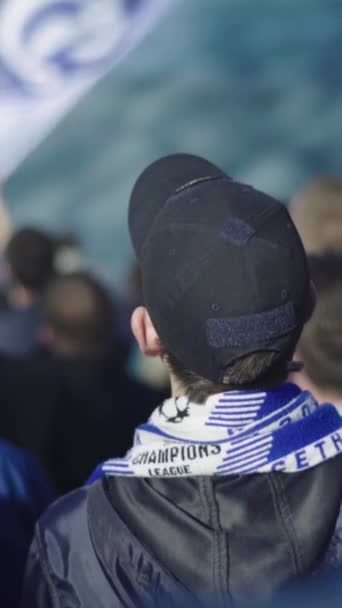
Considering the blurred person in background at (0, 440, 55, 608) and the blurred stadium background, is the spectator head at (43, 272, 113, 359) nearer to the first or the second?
the blurred person in background at (0, 440, 55, 608)

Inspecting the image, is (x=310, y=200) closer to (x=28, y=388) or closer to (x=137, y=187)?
(x=28, y=388)

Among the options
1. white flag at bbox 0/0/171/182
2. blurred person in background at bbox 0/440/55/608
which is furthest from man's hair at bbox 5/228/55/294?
blurred person in background at bbox 0/440/55/608

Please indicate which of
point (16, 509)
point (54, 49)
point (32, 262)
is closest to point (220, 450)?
point (16, 509)

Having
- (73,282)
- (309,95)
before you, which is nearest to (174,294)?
(73,282)

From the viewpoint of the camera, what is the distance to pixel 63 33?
13.8 ft

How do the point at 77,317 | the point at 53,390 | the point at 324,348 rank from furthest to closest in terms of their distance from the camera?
the point at 77,317
the point at 53,390
the point at 324,348

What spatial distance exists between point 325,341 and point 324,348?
14mm

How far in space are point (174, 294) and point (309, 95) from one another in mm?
3405

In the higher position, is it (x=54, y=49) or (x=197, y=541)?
(x=54, y=49)

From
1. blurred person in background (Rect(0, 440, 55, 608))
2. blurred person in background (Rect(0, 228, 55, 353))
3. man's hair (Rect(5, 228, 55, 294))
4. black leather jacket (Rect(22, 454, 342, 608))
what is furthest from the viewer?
man's hair (Rect(5, 228, 55, 294))

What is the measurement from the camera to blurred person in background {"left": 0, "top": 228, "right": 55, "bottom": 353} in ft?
10.9

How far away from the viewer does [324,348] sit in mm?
2000

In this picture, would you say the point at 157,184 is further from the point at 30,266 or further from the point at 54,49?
the point at 54,49

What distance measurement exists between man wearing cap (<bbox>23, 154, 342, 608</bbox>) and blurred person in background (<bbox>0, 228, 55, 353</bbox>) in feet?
6.54
